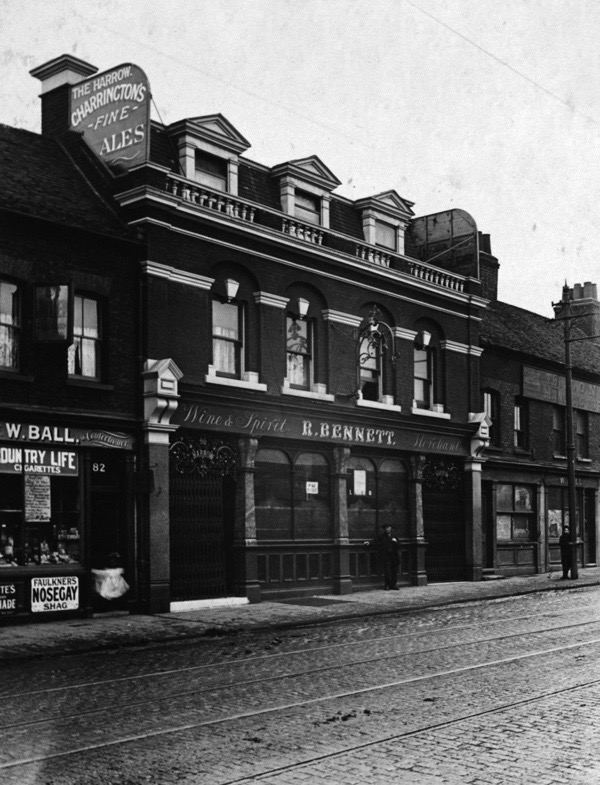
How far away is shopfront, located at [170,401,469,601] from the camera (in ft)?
68.0

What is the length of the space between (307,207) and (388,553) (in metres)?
8.94

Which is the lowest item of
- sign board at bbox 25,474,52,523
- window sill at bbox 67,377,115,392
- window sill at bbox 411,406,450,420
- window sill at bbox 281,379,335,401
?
A: sign board at bbox 25,474,52,523

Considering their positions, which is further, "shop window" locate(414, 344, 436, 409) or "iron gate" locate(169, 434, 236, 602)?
"shop window" locate(414, 344, 436, 409)

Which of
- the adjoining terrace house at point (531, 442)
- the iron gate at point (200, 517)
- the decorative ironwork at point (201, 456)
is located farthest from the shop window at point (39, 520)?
the adjoining terrace house at point (531, 442)

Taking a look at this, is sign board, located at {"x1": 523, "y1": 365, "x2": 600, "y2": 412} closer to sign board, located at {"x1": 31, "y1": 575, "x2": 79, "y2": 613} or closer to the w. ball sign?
the w. ball sign

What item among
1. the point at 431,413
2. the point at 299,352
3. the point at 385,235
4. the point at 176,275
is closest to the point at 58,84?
the point at 176,275

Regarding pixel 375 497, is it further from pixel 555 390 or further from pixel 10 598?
pixel 555 390

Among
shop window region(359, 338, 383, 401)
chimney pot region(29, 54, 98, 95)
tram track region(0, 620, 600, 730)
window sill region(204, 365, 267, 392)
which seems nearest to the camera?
tram track region(0, 620, 600, 730)

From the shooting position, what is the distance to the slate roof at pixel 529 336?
32.1 m

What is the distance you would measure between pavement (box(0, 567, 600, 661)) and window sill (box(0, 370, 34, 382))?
4375mm

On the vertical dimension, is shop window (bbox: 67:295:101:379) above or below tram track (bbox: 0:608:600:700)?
above

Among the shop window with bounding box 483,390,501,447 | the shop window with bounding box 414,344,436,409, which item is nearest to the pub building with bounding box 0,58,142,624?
the shop window with bounding box 414,344,436,409

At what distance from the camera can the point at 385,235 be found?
1056 inches

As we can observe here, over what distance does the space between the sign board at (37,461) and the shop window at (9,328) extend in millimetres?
1536
